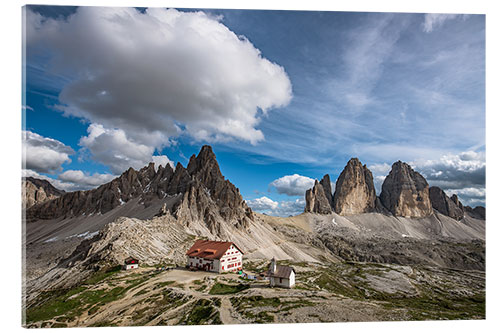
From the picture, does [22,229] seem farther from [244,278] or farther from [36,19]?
[244,278]

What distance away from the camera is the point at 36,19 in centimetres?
1833

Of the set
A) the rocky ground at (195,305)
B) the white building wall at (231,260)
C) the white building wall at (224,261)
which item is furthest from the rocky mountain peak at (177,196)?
the rocky ground at (195,305)

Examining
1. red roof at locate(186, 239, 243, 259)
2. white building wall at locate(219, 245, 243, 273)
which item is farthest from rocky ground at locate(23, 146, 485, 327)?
red roof at locate(186, 239, 243, 259)

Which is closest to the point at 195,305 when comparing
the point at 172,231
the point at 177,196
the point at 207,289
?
the point at 207,289

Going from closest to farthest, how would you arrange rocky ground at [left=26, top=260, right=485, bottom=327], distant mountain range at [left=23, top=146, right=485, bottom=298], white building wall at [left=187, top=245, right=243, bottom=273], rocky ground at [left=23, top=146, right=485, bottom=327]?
rocky ground at [left=26, top=260, right=485, bottom=327] → rocky ground at [left=23, top=146, right=485, bottom=327] → white building wall at [left=187, top=245, right=243, bottom=273] → distant mountain range at [left=23, top=146, right=485, bottom=298]

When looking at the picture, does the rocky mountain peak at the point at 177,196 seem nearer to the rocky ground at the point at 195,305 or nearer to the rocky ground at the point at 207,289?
the rocky ground at the point at 207,289

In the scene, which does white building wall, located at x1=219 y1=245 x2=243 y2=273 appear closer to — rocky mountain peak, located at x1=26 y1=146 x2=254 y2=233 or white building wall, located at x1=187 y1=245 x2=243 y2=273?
white building wall, located at x1=187 y1=245 x2=243 y2=273

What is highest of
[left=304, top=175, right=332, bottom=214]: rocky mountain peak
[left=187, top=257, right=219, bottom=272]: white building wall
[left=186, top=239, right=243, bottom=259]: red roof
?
[left=186, top=239, right=243, bottom=259]: red roof

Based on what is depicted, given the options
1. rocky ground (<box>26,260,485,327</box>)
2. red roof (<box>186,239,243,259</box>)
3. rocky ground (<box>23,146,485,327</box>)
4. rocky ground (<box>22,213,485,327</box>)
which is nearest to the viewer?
rocky ground (<box>26,260,485,327</box>)

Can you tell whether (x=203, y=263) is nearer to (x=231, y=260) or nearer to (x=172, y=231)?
(x=231, y=260)

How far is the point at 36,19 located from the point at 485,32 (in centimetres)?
3413

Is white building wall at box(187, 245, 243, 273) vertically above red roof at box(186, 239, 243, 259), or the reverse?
red roof at box(186, 239, 243, 259)
